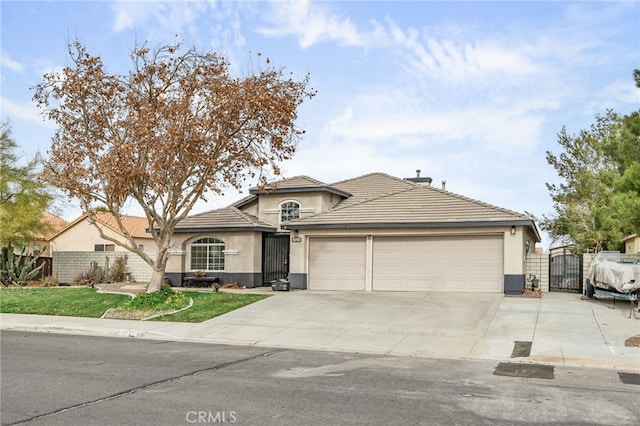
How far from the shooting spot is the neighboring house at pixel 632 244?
109 ft

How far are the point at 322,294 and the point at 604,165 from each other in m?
Result: 26.2

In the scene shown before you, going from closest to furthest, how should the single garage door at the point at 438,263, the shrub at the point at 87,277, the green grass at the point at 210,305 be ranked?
1. the green grass at the point at 210,305
2. the single garage door at the point at 438,263
3. the shrub at the point at 87,277

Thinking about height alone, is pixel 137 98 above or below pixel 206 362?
above

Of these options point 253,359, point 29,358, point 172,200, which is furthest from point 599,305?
point 29,358

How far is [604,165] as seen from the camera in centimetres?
3966

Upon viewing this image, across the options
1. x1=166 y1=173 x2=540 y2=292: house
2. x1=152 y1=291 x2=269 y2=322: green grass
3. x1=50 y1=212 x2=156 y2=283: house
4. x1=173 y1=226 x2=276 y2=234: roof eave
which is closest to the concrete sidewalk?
x1=152 y1=291 x2=269 y2=322: green grass

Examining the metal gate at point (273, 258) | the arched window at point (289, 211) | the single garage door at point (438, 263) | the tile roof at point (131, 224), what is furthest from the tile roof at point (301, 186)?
the tile roof at point (131, 224)

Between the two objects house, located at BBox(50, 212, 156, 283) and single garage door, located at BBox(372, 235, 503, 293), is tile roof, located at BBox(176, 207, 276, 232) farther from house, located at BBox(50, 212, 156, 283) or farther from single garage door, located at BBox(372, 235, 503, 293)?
single garage door, located at BBox(372, 235, 503, 293)

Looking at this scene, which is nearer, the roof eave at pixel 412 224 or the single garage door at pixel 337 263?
the roof eave at pixel 412 224

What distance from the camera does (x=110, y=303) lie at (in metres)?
20.7

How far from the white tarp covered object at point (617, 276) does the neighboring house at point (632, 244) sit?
15.0m

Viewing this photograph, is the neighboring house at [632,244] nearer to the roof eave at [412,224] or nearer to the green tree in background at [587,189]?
the green tree in background at [587,189]

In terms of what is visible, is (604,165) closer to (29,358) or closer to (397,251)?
(397,251)

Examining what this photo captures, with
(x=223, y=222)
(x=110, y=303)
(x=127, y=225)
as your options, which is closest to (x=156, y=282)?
(x=110, y=303)
